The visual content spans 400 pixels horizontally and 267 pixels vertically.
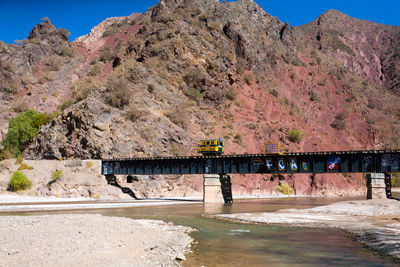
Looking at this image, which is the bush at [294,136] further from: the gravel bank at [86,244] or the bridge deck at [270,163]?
the gravel bank at [86,244]

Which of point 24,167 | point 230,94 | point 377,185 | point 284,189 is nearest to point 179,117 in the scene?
point 230,94

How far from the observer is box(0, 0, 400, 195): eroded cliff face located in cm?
6788

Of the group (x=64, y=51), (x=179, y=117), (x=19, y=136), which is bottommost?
(x=19, y=136)

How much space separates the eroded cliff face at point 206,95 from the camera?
67.9 m

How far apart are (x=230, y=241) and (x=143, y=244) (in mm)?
5241

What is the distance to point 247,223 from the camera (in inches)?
1155

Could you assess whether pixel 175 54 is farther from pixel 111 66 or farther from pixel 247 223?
pixel 247 223

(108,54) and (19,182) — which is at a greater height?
(108,54)

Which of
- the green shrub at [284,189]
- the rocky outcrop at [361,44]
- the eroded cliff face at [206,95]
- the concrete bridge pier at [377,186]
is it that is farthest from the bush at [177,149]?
the rocky outcrop at [361,44]

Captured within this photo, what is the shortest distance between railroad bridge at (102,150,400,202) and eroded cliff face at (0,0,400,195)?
772 cm

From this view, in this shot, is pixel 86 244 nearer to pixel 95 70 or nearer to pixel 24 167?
pixel 24 167

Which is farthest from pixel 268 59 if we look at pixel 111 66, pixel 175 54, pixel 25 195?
pixel 25 195

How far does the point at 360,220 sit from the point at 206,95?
61.6 m

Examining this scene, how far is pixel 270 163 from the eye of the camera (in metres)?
49.2
